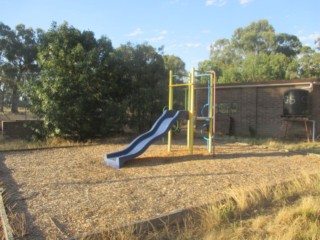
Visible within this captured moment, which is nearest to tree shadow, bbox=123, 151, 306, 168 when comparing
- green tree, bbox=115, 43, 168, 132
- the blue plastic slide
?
the blue plastic slide

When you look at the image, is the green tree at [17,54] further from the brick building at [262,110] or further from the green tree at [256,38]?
the green tree at [256,38]

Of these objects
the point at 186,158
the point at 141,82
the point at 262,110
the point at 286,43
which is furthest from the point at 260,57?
the point at 186,158

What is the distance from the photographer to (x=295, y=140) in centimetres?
1560

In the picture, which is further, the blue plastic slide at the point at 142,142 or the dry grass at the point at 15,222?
the blue plastic slide at the point at 142,142

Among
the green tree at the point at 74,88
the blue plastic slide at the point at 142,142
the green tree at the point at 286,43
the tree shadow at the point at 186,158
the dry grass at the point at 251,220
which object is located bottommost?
the dry grass at the point at 251,220

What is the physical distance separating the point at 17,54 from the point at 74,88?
23.8 metres

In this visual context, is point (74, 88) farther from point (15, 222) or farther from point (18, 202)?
point (15, 222)

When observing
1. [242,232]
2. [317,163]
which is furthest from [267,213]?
[317,163]

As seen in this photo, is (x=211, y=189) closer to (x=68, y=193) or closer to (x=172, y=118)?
(x=68, y=193)

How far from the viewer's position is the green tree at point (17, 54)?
110 feet

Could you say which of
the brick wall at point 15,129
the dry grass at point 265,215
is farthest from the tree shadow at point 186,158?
the brick wall at point 15,129

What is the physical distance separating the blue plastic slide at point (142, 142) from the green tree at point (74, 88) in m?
4.49

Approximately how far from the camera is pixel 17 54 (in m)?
33.9

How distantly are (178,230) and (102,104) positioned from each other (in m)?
10.9
